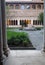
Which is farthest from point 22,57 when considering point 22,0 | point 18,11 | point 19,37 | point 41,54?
point 18,11

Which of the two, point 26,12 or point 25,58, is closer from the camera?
point 25,58

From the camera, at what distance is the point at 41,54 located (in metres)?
6.37

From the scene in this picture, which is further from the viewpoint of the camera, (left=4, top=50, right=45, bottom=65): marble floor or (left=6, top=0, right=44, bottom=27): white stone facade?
(left=6, top=0, right=44, bottom=27): white stone facade

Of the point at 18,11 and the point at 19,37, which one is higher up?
the point at 18,11

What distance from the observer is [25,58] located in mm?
5926

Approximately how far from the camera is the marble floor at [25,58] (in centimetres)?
543

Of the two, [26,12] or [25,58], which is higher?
[26,12]

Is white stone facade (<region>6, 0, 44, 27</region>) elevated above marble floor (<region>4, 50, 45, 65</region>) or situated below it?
above

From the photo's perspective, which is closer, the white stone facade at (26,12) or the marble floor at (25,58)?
the marble floor at (25,58)

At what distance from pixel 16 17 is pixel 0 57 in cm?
1124

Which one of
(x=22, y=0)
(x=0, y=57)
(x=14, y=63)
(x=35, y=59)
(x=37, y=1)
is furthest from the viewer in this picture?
(x=37, y=1)

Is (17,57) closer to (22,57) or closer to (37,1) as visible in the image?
(22,57)

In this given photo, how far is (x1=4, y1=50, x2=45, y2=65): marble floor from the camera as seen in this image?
5.43 meters

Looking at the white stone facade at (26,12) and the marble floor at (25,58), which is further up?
the white stone facade at (26,12)
